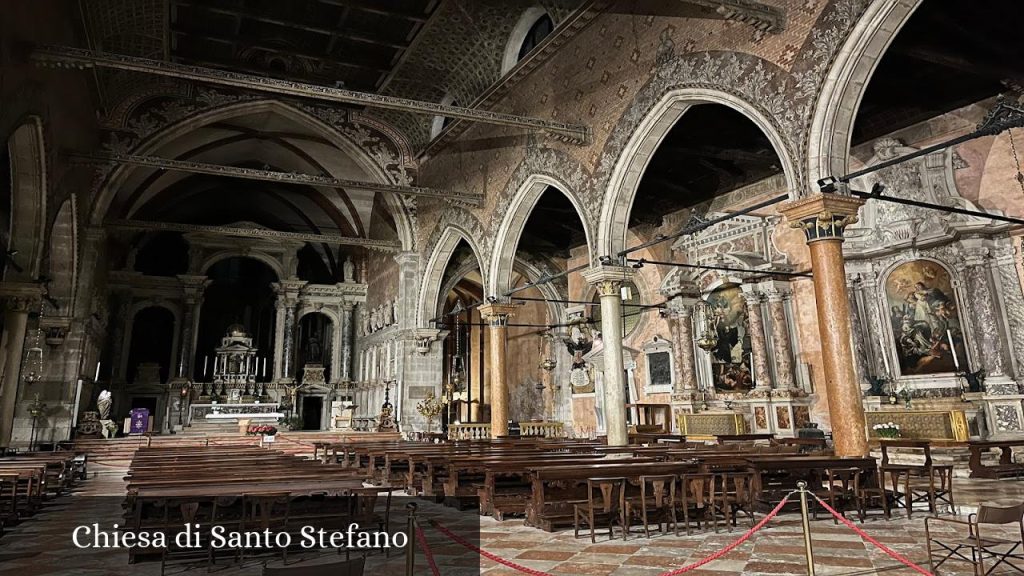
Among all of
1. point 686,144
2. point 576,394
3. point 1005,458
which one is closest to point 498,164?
point 686,144

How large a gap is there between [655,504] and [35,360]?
15.7 meters

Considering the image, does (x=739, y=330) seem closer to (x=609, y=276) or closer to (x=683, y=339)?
(x=683, y=339)

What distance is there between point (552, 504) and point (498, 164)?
10.9 metres

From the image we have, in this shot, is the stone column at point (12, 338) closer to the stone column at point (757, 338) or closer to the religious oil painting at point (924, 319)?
the stone column at point (757, 338)

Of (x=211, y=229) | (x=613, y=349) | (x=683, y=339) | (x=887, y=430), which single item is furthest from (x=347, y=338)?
(x=887, y=430)

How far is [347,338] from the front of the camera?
83.8 feet

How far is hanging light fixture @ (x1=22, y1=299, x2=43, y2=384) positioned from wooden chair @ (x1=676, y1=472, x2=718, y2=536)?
595 inches

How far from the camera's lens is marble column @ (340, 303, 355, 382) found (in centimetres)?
2520

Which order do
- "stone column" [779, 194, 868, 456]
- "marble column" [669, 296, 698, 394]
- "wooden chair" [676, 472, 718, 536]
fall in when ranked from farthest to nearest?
"marble column" [669, 296, 698, 394]
"stone column" [779, 194, 868, 456]
"wooden chair" [676, 472, 718, 536]

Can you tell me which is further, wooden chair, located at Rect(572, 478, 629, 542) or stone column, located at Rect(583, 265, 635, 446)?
stone column, located at Rect(583, 265, 635, 446)

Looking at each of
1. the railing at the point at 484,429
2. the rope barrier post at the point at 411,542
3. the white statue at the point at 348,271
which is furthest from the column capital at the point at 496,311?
the rope barrier post at the point at 411,542

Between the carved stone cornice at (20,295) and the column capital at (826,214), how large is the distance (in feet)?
43.4

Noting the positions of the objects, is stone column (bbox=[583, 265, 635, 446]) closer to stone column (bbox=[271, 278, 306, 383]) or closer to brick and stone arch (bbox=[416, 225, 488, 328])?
brick and stone arch (bbox=[416, 225, 488, 328])

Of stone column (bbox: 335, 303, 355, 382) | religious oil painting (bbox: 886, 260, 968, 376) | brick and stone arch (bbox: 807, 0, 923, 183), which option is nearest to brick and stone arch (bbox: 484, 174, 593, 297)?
brick and stone arch (bbox: 807, 0, 923, 183)
